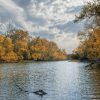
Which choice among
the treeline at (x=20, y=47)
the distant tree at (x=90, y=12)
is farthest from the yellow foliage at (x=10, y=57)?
the distant tree at (x=90, y=12)

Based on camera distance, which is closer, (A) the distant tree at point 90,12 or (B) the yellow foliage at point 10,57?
(A) the distant tree at point 90,12

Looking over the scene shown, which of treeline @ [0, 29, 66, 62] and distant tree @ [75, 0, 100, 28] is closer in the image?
distant tree @ [75, 0, 100, 28]

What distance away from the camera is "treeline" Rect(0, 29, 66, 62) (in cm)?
15456

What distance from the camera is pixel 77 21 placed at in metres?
48.0

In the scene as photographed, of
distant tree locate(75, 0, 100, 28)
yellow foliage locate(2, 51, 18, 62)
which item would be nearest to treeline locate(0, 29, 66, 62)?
yellow foliage locate(2, 51, 18, 62)

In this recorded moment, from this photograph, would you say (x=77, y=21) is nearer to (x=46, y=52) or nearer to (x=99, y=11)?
(x=99, y=11)

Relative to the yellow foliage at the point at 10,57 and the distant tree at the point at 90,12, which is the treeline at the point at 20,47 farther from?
the distant tree at the point at 90,12

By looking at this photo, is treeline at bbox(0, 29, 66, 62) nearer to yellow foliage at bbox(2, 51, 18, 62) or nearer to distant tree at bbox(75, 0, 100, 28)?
yellow foliage at bbox(2, 51, 18, 62)

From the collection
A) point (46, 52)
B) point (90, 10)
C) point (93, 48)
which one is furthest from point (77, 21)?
point (46, 52)

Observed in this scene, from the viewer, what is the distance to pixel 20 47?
547 ft

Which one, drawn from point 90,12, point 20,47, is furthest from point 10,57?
point 90,12

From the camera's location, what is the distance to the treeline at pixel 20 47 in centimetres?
15456

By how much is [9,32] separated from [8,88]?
131m

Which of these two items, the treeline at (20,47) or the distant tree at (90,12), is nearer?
the distant tree at (90,12)
